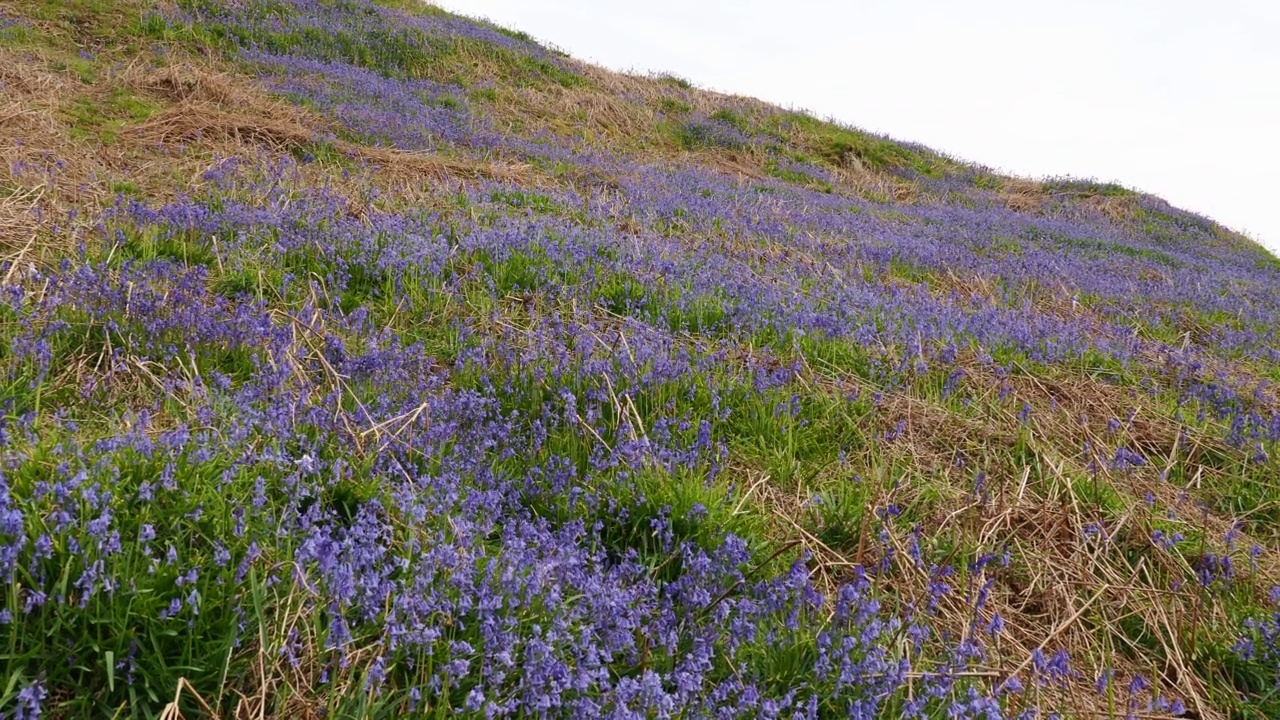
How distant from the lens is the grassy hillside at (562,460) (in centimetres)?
188

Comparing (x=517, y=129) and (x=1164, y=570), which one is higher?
(x=517, y=129)

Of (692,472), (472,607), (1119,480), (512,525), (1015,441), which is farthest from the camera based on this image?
(1015,441)

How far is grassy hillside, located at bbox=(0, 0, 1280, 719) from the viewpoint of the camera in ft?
6.16

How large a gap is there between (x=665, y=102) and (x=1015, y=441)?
16871mm

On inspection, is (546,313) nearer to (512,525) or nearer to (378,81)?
(512,525)

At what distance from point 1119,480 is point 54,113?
32.0 feet

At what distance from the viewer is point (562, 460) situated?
303 centimetres

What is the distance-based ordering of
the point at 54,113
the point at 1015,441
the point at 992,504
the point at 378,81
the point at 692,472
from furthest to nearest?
the point at 378,81
the point at 54,113
the point at 1015,441
the point at 992,504
the point at 692,472

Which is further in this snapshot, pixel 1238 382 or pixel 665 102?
pixel 665 102

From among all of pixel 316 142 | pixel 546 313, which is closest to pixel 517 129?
pixel 316 142

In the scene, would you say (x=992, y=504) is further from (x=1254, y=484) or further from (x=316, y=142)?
(x=316, y=142)

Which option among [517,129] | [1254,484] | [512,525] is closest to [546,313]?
[512,525]

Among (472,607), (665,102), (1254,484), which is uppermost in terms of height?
(665,102)

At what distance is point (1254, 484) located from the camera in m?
3.89
